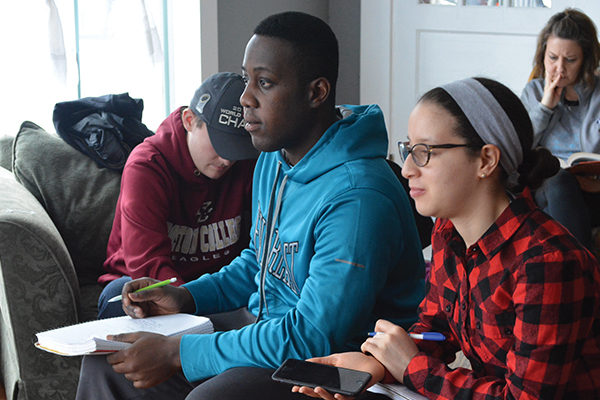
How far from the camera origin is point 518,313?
1054mm

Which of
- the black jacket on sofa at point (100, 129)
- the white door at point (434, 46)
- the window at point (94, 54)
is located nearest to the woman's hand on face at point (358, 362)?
the black jacket on sofa at point (100, 129)

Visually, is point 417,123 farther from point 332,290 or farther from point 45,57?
point 45,57

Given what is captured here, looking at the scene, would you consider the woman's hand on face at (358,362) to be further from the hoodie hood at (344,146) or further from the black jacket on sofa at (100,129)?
the black jacket on sofa at (100,129)

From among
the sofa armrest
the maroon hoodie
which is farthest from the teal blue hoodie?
the sofa armrest

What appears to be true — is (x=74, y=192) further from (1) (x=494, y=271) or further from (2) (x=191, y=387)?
(1) (x=494, y=271)

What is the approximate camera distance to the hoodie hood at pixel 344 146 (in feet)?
4.60

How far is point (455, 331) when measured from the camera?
1249 mm

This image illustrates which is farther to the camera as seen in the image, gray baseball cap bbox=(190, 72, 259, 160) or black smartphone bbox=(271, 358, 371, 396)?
gray baseball cap bbox=(190, 72, 259, 160)

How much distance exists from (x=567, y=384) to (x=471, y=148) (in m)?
0.38

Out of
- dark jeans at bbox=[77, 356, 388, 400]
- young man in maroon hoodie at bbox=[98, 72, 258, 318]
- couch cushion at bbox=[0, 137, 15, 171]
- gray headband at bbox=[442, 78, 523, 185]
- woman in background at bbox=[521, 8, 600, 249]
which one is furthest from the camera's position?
woman in background at bbox=[521, 8, 600, 249]

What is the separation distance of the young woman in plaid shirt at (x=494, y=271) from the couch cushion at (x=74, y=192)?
121 cm

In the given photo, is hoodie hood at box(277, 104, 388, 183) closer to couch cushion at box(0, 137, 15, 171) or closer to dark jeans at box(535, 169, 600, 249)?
couch cushion at box(0, 137, 15, 171)

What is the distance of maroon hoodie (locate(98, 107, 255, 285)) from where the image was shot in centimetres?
186

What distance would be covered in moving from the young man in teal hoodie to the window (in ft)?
5.06
